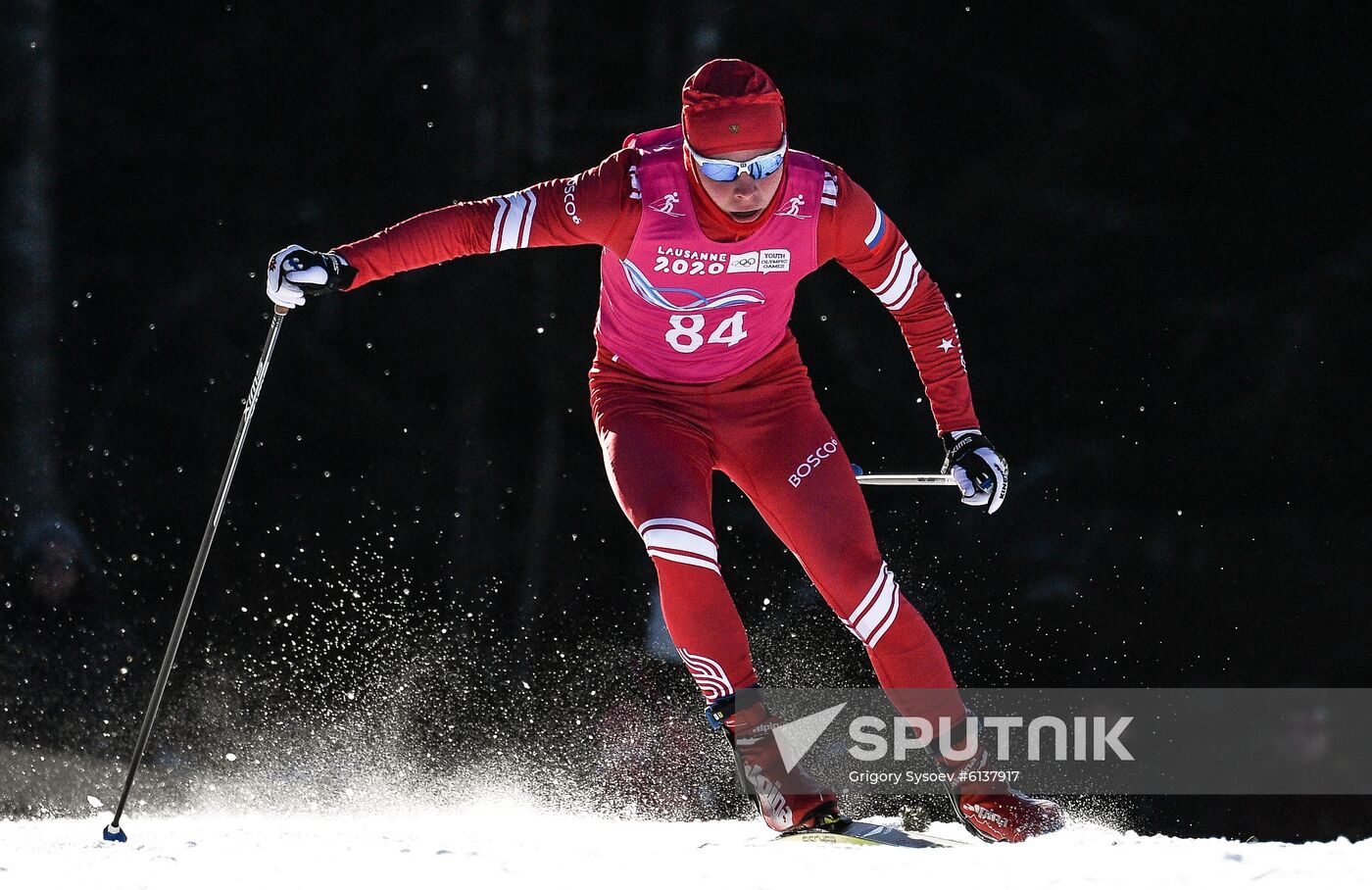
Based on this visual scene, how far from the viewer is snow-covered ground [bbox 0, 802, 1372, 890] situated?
242 cm

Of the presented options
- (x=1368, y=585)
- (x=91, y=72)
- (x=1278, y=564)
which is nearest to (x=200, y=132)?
(x=91, y=72)

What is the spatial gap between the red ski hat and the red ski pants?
0.59m

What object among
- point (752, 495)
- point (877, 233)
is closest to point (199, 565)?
point (752, 495)

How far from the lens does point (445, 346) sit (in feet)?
18.3

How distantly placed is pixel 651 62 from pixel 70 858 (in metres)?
3.63

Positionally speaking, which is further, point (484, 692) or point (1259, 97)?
point (484, 692)

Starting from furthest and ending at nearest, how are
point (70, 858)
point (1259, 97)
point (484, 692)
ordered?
point (484, 692), point (1259, 97), point (70, 858)

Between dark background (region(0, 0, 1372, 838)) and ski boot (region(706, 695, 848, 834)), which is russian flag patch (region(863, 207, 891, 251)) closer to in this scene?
ski boot (region(706, 695, 848, 834))

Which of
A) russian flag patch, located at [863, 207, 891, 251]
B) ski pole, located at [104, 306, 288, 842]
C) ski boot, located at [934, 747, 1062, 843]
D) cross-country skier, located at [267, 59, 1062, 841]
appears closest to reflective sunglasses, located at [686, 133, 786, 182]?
cross-country skier, located at [267, 59, 1062, 841]

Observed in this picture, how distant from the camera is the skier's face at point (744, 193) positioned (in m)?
3.08

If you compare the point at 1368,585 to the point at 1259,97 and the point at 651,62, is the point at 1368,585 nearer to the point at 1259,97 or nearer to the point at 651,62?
the point at 1259,97

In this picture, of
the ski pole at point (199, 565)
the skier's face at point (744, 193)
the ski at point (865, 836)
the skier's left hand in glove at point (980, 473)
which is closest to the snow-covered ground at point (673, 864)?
the ski at point (865, 836)

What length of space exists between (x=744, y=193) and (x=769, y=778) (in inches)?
49.8

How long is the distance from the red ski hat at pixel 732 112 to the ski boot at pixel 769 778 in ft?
3.92
